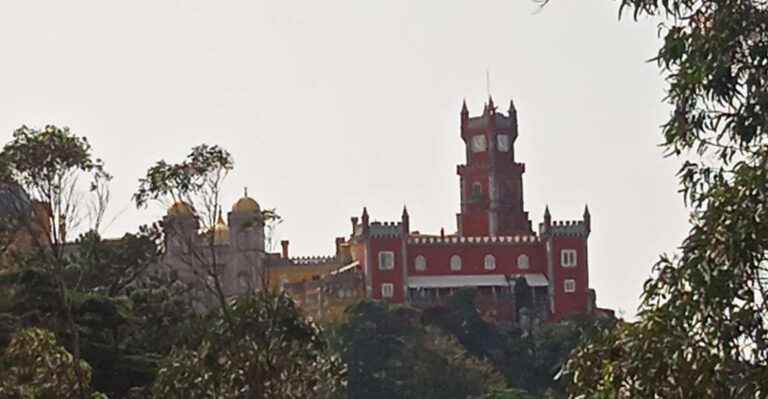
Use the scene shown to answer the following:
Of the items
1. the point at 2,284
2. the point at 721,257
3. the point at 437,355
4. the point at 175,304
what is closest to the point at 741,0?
the point at 721,257

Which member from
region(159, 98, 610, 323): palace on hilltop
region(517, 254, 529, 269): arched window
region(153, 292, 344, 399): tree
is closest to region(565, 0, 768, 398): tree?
region(153, 292, 344, 399): tree

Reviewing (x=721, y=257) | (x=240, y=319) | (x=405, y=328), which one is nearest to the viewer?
(x=721, y=257)

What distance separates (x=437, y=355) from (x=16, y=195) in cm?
4252

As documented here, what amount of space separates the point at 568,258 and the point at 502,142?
909 cm

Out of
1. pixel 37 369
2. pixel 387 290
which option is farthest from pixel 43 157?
pixel 387 290

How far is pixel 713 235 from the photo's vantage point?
38.7 ft

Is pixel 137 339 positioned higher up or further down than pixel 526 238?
further down

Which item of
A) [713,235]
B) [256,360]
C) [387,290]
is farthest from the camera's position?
[387,290]

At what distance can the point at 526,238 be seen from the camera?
80.1 metres

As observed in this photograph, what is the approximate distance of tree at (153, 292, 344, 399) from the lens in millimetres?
20719

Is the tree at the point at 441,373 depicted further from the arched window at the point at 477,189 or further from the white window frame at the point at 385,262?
the arched window at the point at 477,189

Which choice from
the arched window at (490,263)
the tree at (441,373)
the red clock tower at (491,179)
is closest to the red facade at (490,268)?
the arched window at (490,263)

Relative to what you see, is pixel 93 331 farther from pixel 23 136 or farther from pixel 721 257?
pixel 721 257

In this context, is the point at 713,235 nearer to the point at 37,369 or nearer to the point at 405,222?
the point at 37,369
